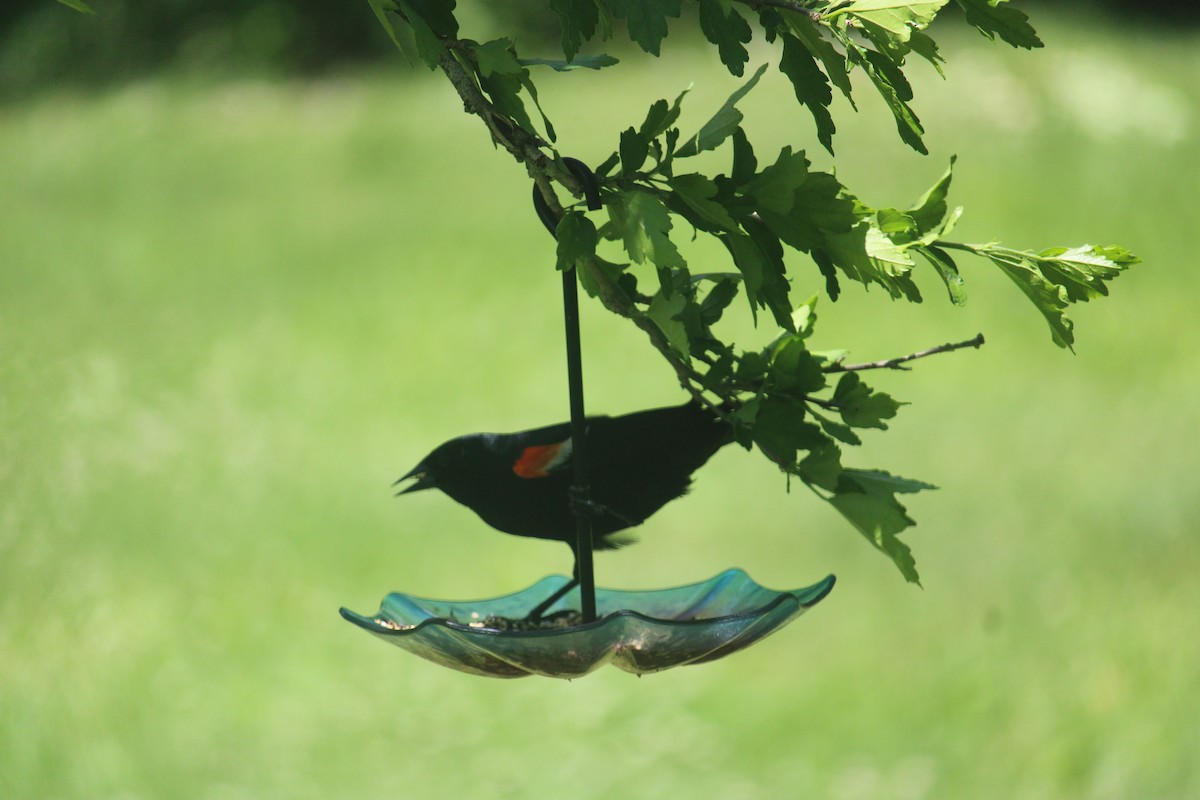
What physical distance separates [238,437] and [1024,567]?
244cm

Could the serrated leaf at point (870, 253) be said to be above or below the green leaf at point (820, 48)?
below

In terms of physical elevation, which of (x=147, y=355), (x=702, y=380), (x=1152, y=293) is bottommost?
(x=1152, y=293)

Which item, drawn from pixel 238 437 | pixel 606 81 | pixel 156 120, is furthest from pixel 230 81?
pixel 238 437

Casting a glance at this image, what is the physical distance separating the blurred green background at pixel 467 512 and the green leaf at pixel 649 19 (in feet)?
8.13

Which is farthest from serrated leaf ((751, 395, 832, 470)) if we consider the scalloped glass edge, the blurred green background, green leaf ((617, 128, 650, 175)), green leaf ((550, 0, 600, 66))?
the blurred green background

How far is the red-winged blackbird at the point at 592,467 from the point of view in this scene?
3.72ft

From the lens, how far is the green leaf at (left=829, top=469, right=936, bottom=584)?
97 centimetres

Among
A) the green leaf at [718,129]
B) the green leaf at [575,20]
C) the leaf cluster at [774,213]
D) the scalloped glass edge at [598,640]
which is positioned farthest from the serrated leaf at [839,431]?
the green leaf at [575,20]

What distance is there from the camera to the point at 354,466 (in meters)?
4.09

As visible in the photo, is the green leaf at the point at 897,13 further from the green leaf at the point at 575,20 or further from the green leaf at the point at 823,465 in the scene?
the green leaf at the point at 823,465

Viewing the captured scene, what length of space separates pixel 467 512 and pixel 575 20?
10.4 ft

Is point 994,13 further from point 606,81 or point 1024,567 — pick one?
point 606,81

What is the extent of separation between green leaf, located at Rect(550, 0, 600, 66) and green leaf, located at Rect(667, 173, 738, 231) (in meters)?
0.12

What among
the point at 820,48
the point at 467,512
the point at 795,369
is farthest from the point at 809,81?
the point at 467,512
